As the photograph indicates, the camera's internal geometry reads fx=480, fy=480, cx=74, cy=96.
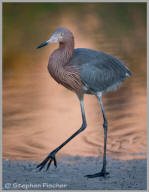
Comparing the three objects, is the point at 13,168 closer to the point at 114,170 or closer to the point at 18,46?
the point at 114,170

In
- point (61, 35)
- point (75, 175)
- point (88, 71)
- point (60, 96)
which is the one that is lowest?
point (75, 175)

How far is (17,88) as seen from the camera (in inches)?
493

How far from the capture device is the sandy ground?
6.66 metres

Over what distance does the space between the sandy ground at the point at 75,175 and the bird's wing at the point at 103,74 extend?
122cm

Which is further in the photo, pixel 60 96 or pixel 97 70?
pixel 60 96

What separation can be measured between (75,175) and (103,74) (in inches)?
63.5

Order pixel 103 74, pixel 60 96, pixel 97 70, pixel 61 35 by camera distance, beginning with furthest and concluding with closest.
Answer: pixel 60 96 → pixel 103 74 → pixel 97 70 → pixel 61 35

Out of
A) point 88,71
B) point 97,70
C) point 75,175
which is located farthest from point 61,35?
point 75,175

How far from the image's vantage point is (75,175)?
23.1ft

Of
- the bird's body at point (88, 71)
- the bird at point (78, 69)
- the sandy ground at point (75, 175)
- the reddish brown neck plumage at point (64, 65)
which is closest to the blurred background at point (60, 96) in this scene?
the sandy ground at point (75, 175)

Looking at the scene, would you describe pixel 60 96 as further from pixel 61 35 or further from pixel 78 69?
pixel 61 35

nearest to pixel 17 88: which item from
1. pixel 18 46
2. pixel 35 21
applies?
pixel 18 46

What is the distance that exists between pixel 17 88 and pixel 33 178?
19.1 feet

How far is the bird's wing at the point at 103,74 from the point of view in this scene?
7.16m
